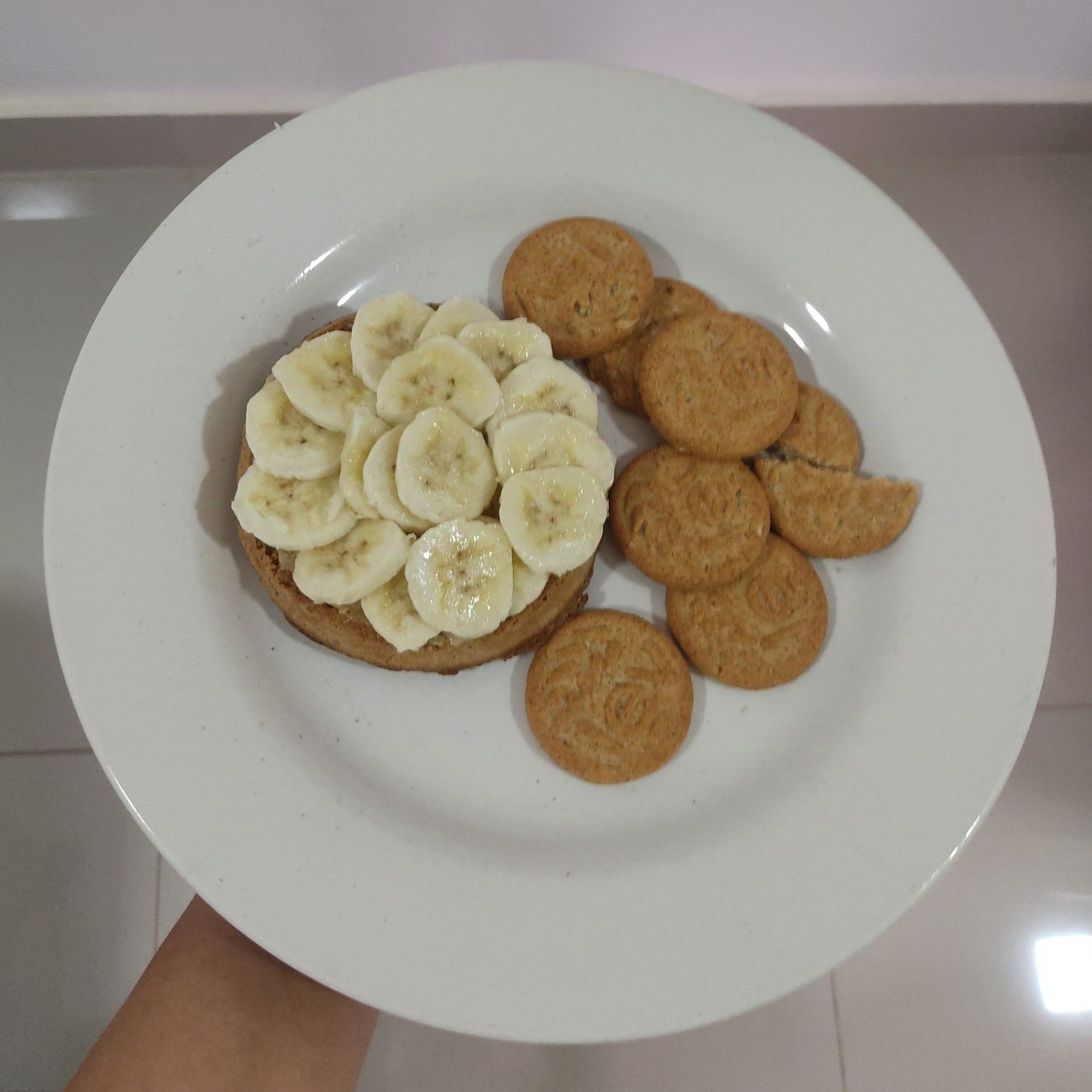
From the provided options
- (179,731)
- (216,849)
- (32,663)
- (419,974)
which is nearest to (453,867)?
(419,974)

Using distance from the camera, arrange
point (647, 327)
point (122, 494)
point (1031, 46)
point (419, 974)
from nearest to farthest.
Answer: point (419, 974) < point (122, 494) < point (647, 327) < point (1031, 46)

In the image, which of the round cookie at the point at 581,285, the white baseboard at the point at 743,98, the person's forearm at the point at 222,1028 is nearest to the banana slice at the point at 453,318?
the round cookie at the point at 581,285

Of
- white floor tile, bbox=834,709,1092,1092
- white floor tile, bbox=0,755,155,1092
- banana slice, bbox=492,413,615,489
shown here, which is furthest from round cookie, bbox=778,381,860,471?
white floor tile, bbox=0,755,155,1092

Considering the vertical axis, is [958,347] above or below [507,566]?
above

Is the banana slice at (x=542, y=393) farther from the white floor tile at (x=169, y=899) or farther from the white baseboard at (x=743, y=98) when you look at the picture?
the white floor tile at (x=169, y=899)

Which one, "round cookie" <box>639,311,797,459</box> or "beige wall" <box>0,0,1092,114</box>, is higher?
"beige wall" <box>0,0,1092,114</box>

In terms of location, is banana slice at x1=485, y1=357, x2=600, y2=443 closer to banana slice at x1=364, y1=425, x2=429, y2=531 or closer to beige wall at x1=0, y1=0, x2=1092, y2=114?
banana slice at x1=364, y1=425, x2=429, y2=531

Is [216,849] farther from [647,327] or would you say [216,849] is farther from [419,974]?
[647,327]
